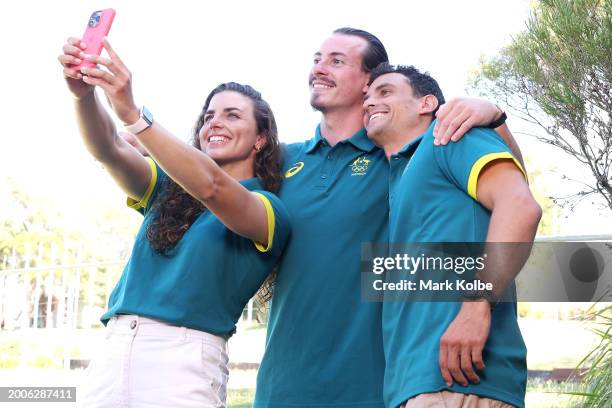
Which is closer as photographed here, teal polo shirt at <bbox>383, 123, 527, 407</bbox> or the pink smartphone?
teal polo shirt at <bbox>383, 123, 527, 407</bbox>

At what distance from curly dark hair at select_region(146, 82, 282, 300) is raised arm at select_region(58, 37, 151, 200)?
0.10 metres

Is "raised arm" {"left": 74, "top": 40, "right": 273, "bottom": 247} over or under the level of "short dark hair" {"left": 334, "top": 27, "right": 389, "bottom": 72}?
under

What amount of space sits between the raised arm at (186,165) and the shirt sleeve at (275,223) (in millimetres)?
55

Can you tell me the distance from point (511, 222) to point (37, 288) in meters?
6.88

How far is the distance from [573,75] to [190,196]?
3.53 metres

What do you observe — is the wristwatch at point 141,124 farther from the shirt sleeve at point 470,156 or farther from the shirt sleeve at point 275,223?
the shirt sleeve at point 470,156

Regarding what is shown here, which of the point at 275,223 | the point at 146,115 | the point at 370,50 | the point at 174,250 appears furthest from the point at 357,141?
the point at 146,115

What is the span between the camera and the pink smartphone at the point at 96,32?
7.85 ft

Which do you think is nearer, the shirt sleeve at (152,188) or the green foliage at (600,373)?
the shirt sleeve at (152,188)

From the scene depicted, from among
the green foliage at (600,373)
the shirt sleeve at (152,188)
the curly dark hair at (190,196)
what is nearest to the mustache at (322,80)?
the curly dark hair at (190,196)

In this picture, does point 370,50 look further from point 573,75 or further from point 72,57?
point 573,75

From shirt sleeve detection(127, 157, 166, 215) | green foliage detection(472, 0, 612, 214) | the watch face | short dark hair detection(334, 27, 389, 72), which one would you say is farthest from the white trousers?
green foliage detection(472, 0, 612, 214)

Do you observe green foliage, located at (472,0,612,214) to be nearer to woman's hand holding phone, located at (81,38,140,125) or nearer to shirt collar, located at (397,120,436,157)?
shirt collar, located at (397,120,436,157)

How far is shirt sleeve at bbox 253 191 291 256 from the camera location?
271cm
